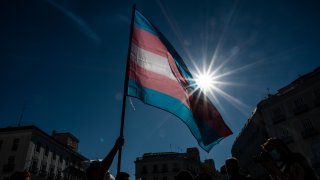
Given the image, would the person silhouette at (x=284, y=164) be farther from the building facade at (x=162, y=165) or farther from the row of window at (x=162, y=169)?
the row of window at (x=162, y=169)

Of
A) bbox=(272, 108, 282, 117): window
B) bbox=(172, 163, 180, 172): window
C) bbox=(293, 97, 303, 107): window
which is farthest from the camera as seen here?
bbox=(172, 163, 180, 172): window

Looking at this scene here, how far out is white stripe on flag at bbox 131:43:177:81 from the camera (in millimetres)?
5508

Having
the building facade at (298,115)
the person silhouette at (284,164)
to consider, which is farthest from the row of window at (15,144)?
the person silhouette at (284,164)

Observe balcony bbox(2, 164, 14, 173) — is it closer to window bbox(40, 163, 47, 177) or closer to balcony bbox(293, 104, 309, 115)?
window bbox(40, 163, 47, 177)

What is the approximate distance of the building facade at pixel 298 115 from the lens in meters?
29.3

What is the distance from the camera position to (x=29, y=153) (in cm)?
3572

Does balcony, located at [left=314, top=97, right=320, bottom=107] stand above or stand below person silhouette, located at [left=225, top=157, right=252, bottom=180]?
above

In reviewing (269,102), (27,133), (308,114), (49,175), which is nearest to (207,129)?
(308,114)

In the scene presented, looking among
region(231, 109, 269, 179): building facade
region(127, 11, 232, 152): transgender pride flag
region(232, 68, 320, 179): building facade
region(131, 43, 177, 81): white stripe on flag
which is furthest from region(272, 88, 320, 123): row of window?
region(131, 43, 177, 81): white stripe on flag

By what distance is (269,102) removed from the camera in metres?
35.8

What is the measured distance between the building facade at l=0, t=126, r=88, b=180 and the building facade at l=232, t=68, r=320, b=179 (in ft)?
106

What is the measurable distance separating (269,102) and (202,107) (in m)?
32.7

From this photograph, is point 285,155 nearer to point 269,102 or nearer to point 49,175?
point 269,102

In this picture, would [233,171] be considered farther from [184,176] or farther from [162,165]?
[162,165]
